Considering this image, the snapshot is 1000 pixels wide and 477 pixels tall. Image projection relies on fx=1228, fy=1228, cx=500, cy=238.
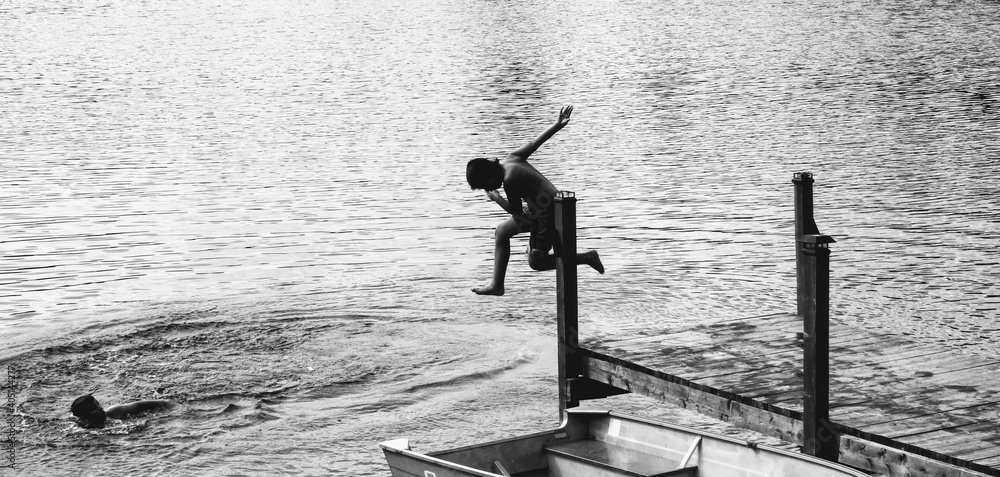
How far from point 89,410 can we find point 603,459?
5991 mm

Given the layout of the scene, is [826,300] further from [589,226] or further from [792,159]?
[792,159]

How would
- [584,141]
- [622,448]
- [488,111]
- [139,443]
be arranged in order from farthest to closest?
[488,111] < [584,141] < [139,443] < [622,448]

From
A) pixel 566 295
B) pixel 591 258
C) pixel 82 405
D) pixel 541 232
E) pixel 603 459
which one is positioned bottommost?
pixel 603 459

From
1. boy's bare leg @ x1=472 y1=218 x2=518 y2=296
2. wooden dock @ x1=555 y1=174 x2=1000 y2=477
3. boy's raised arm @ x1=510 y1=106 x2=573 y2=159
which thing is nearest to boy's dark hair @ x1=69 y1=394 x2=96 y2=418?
boy's bare leg @ x1=472 y1=218 x2=518 y2=296

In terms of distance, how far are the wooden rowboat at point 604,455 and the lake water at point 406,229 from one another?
2.55 metres

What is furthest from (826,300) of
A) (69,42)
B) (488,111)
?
(69,42)

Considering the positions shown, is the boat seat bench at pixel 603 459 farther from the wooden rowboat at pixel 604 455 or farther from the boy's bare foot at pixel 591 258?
the boy's bare foot at pixel 591 258

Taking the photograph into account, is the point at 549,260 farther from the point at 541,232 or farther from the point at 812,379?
the point at 812,379

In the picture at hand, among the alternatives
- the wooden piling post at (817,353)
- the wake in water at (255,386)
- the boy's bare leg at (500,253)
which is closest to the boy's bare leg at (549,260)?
the boy's bare leg at (500,253)

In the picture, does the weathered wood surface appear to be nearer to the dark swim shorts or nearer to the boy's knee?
the boy's knee

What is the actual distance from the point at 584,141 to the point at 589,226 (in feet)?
41.6

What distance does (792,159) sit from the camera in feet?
103

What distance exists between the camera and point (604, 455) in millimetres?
10609

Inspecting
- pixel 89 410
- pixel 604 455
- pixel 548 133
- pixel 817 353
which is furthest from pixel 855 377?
pixel 89 410
